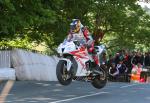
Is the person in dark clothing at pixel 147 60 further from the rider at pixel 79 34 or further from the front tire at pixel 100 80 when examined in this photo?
the rider at pixel 79 34

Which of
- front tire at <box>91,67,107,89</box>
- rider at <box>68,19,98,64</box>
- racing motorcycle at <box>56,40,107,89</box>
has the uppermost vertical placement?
rider at <box>68,19,98,64</box>

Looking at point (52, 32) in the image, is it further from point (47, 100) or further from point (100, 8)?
point (47, 100)

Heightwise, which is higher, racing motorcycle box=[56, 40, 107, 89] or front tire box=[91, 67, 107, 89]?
racing motorcycle box=[56, 40, 107, 89]

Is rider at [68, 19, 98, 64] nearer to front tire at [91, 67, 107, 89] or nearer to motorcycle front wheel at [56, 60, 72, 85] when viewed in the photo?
motorcycle front wheel at [56, 60, 72, 85]

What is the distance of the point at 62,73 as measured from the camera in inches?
561

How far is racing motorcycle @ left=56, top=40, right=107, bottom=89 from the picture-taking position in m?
14.3

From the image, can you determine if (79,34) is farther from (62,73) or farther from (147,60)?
(147,60)

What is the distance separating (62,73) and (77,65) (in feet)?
2.43

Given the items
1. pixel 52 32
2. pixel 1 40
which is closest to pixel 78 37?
pixel 1 40

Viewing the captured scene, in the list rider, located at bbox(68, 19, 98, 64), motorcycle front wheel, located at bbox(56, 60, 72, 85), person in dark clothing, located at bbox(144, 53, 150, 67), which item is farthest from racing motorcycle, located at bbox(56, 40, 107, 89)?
person in dark clothing, located at bbox(144, 53, 150, 67)

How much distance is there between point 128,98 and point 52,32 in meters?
14.7

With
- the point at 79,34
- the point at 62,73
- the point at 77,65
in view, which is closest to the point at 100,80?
the point at 77,65

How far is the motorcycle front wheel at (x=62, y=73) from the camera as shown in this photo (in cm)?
1412

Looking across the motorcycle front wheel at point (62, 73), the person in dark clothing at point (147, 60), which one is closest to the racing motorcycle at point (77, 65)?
the motorcycle front wheel at point (62, 73)
